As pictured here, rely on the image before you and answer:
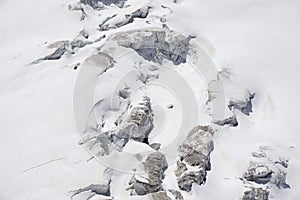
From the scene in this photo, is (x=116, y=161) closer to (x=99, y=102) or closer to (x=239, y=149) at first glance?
(x=99, y=102)

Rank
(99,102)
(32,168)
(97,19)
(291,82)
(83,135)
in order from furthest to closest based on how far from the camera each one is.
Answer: (97,19), (291,82), (99,102), (83,135), (32,168)

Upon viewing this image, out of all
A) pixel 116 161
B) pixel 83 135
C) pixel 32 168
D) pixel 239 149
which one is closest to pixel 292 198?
pixel 239 149

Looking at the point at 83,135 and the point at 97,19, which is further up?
the point at 97,19

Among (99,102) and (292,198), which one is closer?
(292,198)

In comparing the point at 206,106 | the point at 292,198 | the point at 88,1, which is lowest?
the point at 292,198

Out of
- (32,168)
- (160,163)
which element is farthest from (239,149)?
(32,168)

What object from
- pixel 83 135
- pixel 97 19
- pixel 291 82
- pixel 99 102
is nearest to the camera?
pixel 83 135

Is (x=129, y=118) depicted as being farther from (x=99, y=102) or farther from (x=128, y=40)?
(x=128, y=40)
